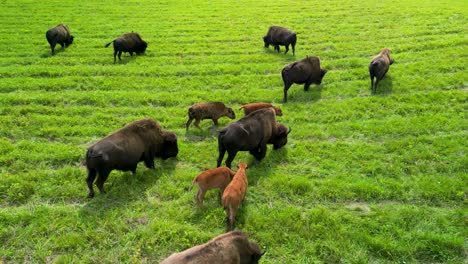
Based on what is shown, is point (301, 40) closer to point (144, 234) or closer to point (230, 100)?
point (230, 100)

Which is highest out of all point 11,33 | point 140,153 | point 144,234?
point 11,33

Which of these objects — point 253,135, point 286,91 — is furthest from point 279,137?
point 286,91

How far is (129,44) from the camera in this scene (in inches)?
731

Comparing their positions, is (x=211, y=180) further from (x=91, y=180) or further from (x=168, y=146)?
(x=91, y=180)

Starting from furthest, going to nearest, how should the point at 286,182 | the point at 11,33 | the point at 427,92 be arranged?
1. the point at 11,33
2. the point at 427,92
3. the point at 286,182

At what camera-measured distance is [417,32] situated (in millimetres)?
20859

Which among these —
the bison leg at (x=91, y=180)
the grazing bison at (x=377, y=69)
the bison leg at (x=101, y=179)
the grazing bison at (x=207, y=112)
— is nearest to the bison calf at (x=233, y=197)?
the bison leg at (x=101, y=179)

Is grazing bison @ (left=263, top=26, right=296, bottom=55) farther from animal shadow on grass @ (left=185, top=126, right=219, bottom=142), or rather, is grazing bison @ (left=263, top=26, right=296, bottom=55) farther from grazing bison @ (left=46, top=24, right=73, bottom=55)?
grazing bison @ (left=46, top=24, right=73, bottom=55)

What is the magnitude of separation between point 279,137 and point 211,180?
3024 millimetres

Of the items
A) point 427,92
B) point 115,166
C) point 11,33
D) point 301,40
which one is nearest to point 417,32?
point 301,40

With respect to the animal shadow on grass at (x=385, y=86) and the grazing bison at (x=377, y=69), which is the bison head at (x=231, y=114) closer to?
the animal shadow on grass at (x=385, y=86)

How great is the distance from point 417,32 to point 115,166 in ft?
59.8

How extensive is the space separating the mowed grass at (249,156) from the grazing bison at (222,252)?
0.96m

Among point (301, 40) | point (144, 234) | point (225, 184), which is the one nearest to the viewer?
point (144, 234)
